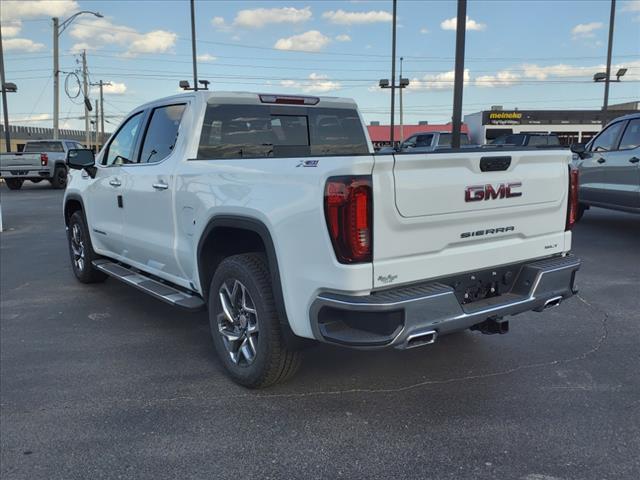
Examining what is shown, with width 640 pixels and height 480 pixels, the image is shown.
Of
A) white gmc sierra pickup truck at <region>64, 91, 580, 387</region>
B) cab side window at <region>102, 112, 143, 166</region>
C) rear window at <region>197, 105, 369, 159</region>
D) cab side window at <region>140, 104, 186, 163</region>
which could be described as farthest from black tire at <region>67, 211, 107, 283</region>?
rear window at <region>197, 105, 369, 159</region>

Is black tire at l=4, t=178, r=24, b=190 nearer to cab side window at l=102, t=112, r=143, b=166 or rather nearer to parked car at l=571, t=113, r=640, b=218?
cab side window at l=102, t=112, r=143, b=166

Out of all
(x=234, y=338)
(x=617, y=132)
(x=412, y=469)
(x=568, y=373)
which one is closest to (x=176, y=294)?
(x=234, y=338)

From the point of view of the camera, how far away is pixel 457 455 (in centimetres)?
287

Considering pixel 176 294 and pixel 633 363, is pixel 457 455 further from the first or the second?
pixel 176 294

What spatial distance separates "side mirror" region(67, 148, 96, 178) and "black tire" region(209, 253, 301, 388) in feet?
8.68

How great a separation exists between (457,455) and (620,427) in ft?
3.22

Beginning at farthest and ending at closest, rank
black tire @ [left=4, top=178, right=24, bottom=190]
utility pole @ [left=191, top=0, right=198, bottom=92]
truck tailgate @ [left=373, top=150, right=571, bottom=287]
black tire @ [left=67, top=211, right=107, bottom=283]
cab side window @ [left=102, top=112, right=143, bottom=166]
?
utility pole @ [left=191, top=0, right=198, bottom=92]
black tire @ [left=4, top=178, right=24, bottom=190]
black tire @ [left=67, top=211, right=107, bottom=283]
cab side window @ [left=102, top=112, right=143, bottom=166]
truck tailgate @ [left=373, top=150, right=571, bottom=287]

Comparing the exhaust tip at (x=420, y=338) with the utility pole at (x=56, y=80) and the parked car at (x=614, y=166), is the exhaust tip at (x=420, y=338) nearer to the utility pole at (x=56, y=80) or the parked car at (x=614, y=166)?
the parked car at (x=614, y=166)

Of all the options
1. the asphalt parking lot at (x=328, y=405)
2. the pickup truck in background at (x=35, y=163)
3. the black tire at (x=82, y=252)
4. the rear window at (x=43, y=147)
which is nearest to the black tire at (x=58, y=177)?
the pickup truck in background at (x=35, y=163)

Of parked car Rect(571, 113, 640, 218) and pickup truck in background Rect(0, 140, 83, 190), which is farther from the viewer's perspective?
pickup truck in background Rect(0, 140, 83, 190)

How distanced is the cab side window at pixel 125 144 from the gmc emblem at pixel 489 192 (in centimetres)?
321

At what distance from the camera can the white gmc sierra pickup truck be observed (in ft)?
9.29

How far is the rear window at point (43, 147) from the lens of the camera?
69.9ft

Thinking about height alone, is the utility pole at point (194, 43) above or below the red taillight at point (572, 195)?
above
